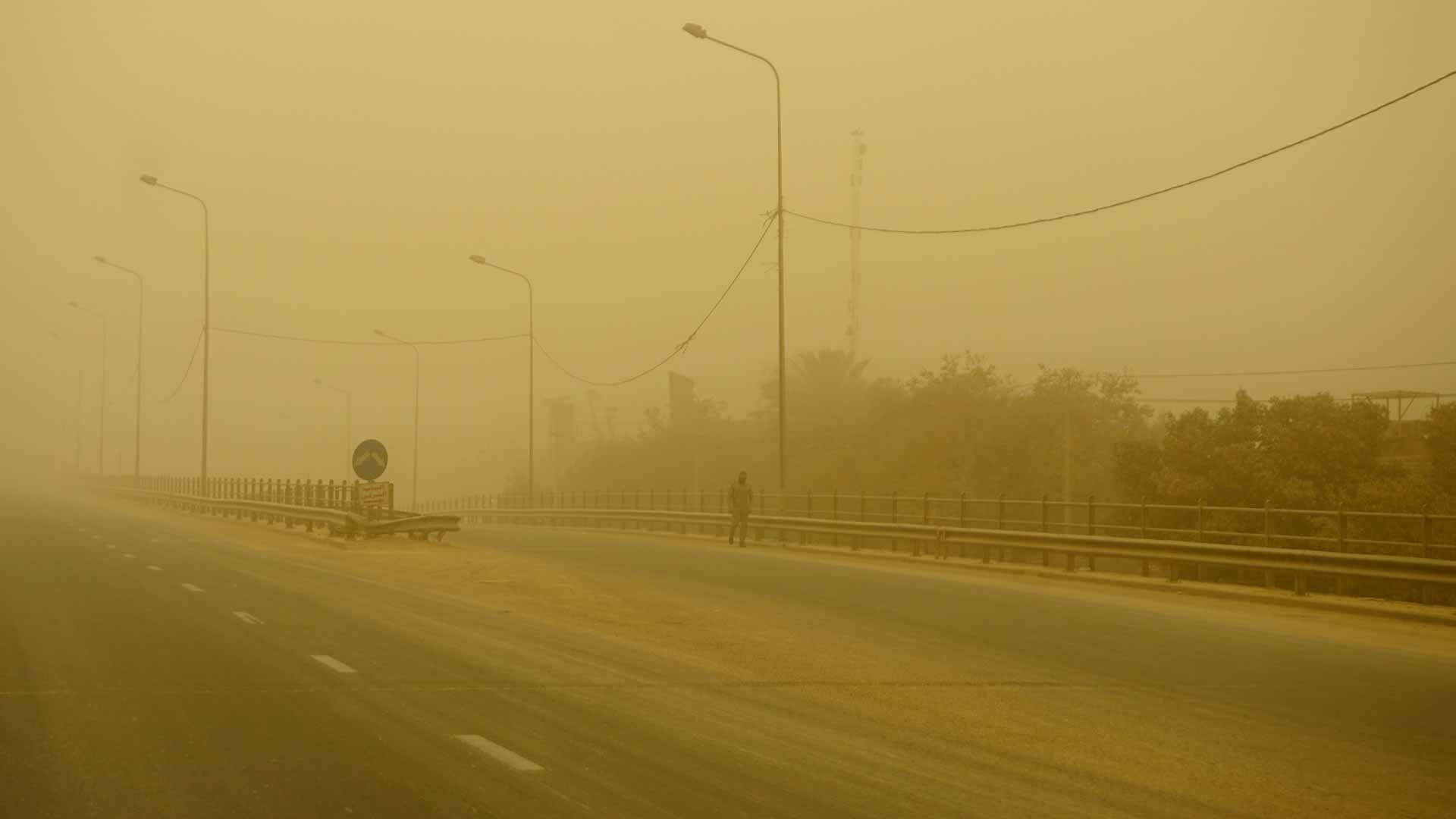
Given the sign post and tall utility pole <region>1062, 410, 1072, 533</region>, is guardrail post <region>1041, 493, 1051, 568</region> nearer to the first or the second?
the sign post

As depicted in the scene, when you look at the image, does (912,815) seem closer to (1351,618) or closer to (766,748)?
(766,748)

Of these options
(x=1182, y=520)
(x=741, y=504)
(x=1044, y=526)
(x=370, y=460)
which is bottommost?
(x=1182, y=520)

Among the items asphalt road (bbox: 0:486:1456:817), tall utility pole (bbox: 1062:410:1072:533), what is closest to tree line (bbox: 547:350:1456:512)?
tall utility pole (bbox: 1062:410:1072:533)

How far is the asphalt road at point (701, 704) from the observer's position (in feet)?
26.4

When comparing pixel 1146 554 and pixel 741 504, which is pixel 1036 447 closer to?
pixel 741 504

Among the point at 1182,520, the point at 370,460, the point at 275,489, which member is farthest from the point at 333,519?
the point at 1182,520

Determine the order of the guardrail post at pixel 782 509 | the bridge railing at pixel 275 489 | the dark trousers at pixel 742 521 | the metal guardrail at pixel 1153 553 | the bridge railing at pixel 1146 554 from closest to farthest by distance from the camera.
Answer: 1. the metal guardrail at pixel 1153 553
2. the bridge railing at pixel 1146 554
3. the dark trousers at pixel 742 521
4. the guardrail post at pixel 782 509
5. the bridge railing at pixel 275 489

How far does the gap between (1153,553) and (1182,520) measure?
72.7ft

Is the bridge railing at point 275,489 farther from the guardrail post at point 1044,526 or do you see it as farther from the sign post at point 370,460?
the guardrail post at point 1044,526

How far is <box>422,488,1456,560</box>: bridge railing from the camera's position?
23328 mm

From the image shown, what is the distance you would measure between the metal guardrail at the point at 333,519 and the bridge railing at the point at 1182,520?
898cm

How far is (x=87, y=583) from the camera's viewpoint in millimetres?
21766

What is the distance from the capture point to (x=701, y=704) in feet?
36.9

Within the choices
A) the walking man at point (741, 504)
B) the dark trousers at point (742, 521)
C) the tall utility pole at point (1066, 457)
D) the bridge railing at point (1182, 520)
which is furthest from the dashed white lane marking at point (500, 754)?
the tall utility pole at point (1066, 457)
